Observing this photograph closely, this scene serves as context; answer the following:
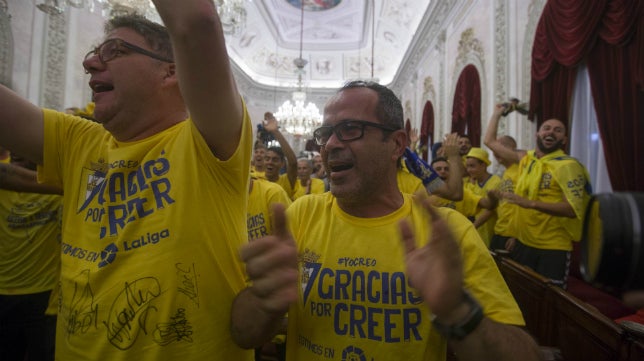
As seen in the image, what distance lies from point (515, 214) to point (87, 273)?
3822 millimetres

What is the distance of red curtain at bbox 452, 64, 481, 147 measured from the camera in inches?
253

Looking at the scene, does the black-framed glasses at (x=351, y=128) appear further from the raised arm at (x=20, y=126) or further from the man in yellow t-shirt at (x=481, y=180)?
the man in yellow t-shirt at (x=481, y=180)

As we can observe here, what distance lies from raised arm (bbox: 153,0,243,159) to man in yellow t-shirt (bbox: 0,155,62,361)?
1875 mm

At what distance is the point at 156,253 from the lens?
927 mm

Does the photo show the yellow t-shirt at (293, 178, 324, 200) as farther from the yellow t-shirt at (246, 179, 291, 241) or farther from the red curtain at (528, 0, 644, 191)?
the red curtain at (528, 0, 644, 191)

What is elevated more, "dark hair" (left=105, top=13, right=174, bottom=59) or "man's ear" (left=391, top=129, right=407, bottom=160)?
"dark hair" (left=105, top=13, right=174, bottom=59)

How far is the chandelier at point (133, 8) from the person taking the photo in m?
3.82

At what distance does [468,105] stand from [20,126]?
6968mm

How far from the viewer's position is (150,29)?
43.3 inches

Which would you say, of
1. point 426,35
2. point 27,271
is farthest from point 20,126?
point 426,35
